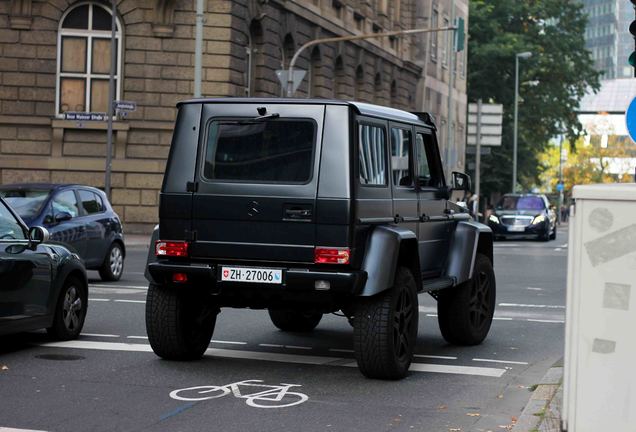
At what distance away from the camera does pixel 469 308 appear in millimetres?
12453

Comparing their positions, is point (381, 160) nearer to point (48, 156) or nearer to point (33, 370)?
point (33, 370)

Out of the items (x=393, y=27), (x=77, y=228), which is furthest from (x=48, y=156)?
(x=393, y=27)

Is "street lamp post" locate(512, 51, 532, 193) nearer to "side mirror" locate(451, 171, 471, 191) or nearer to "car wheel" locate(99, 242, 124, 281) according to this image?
"car wheel" locate(99, 242, 124, 281)

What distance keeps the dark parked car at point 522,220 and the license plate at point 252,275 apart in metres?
36.4

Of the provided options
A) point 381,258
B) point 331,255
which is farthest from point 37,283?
point 381,258

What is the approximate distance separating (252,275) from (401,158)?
6.22 ft

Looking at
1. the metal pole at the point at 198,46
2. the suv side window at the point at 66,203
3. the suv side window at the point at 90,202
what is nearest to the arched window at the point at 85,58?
the metal pole at the point at 198,46

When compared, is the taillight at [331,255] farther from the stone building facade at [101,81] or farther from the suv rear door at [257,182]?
the stone building facade at [101,81]

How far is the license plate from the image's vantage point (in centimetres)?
1005

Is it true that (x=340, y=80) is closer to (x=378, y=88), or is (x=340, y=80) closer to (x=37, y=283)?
(x=378, y=88)

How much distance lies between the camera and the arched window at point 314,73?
147 feet

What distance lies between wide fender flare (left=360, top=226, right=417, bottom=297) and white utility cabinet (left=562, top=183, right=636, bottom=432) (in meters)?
3.44

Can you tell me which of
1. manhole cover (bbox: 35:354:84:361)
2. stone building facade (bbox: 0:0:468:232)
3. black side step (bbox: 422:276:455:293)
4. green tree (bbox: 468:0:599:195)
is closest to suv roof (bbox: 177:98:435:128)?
black side step (bbox: 422:276:455:293)

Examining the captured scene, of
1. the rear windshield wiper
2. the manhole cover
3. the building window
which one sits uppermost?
the building window
